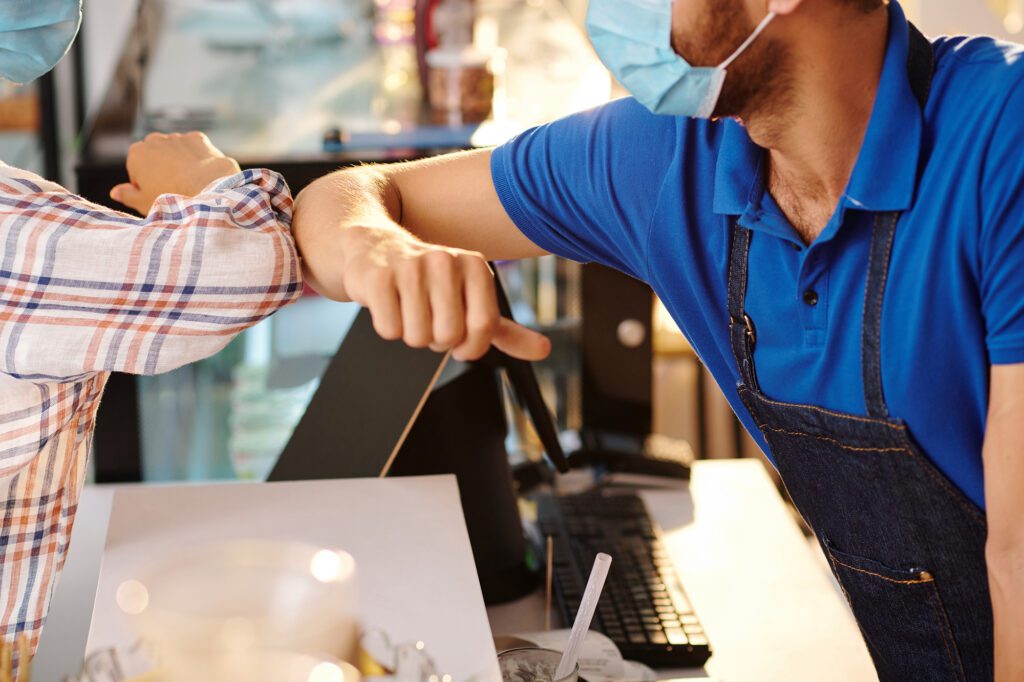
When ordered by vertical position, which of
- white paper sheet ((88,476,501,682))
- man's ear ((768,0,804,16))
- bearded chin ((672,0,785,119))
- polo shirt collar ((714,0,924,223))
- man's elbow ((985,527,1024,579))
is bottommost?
man's elbow ((985,527,1024,579))

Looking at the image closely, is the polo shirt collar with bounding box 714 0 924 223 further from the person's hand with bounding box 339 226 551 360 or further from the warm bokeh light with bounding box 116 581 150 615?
the warm bokeh light with bounding box 116 581 150 615

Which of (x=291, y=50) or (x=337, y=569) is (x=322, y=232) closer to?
(x=337, y=569)

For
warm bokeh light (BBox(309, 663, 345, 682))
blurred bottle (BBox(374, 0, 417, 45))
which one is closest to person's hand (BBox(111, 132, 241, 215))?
warm bokeh light (BBox(309, 663, 345, 682))

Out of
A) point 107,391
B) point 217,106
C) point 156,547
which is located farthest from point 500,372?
point 217,106

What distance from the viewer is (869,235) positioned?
1.08 metres

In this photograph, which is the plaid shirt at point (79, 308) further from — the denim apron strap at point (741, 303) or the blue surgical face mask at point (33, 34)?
the denim apron strap at point (741, 303)

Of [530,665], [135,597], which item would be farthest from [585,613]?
[135,597]

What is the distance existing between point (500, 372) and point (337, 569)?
3.36 ft

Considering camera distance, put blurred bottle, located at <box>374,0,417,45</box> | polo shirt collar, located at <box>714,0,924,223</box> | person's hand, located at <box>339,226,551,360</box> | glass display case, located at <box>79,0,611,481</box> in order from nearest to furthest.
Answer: person's hand, located at <box>339,226,551,360</box>, polo shirt collar, located at <box>714,0,924,223</box>, glass display case, located at <box>79,0,611,481</box>, blurred bottle, located at <box>374,0,417,45</box>

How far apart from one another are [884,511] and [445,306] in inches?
23.2

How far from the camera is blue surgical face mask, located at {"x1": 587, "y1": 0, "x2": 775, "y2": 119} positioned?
1.09 m

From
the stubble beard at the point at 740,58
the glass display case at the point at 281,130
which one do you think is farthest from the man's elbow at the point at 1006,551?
the glass display case at the point at 281,130

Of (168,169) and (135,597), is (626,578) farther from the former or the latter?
(135,597)

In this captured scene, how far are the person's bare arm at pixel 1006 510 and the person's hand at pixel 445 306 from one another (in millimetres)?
446
